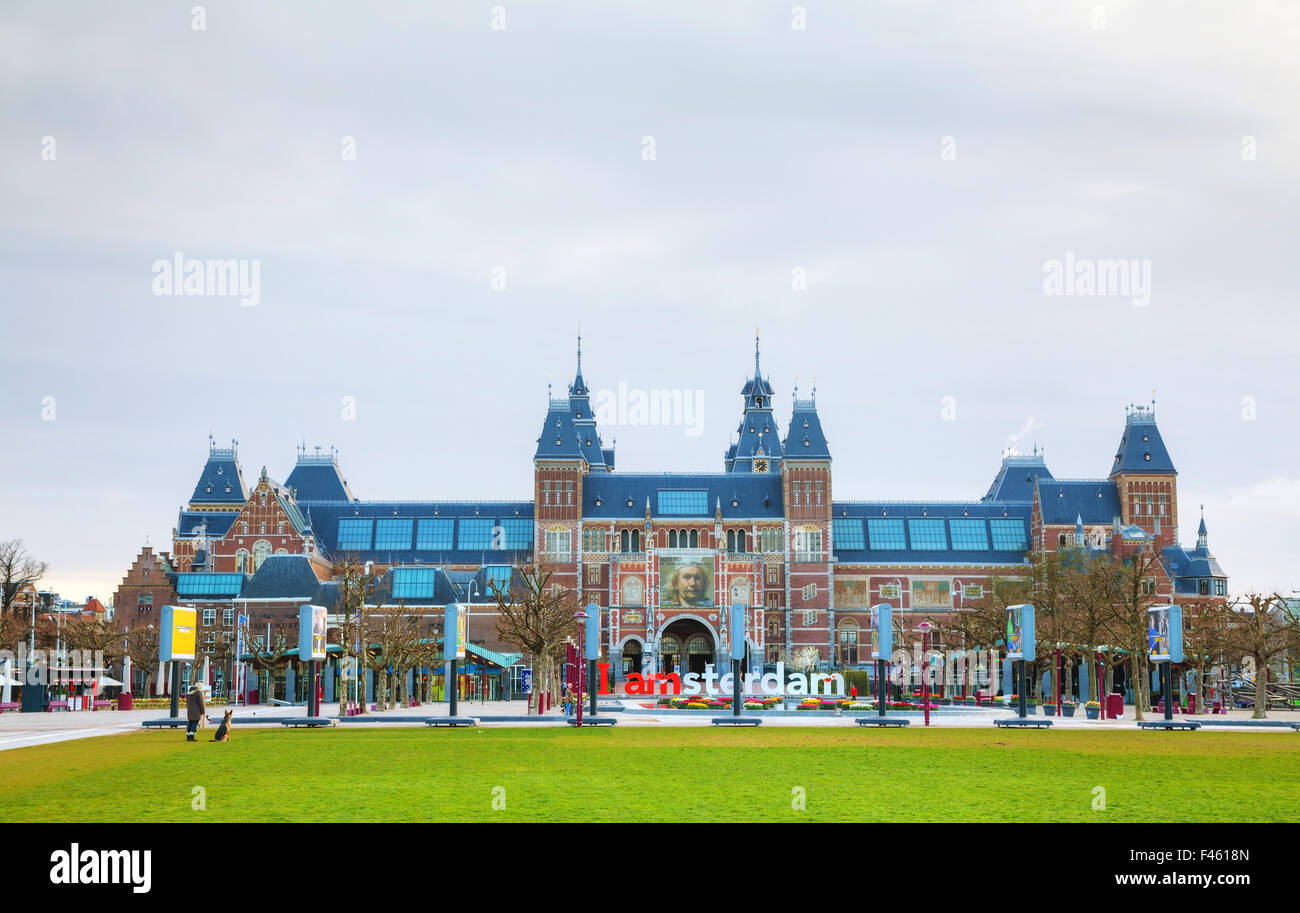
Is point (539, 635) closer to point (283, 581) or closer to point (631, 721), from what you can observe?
point (631, 721)

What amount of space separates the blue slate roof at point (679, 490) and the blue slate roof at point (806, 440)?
384cm

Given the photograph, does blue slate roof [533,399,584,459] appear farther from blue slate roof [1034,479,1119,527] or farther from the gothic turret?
blue slate roof [1034,479,1119,527]

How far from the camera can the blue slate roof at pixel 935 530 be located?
365 ft

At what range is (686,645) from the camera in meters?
108

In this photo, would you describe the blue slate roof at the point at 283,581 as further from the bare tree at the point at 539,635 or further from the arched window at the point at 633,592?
the bare tree at the point at 539,635

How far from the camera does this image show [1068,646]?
61156mm

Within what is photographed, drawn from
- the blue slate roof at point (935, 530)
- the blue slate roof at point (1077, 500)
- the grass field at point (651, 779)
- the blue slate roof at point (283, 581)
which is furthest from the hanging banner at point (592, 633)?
the blue slate roof at point (1077, 500)

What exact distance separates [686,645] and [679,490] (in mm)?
12330

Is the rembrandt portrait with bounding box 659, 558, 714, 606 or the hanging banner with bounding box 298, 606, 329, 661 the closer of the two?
the hanging banner with bounding box 298, 606, 329, 661

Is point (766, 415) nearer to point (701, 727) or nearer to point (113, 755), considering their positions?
point (701, 727)

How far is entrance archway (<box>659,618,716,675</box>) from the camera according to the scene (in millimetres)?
107000

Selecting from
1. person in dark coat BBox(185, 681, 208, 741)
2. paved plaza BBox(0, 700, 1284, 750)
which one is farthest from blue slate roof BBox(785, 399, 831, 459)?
person in dark coat BBox(185, 681, 208, 741)

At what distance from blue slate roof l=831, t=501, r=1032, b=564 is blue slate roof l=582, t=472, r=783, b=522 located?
6.94 m
